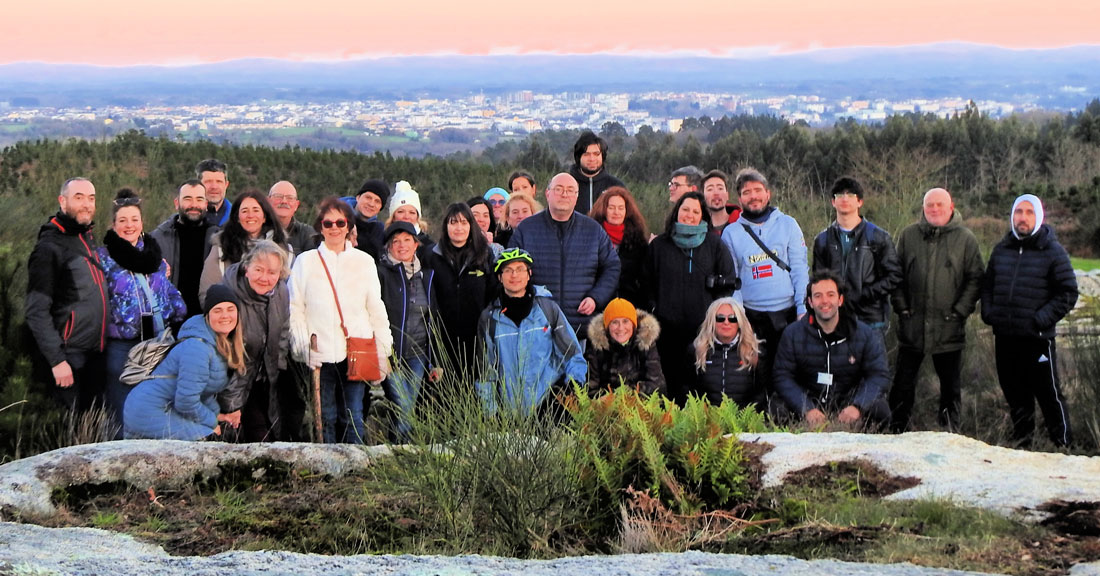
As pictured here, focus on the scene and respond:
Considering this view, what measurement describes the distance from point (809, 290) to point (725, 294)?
0.61 m

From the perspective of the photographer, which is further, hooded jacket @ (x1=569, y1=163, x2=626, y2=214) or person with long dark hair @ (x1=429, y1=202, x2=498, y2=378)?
hooded jacket @ (x1=569, y1=163, x2=626, y2=214)

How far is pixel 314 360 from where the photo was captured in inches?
267

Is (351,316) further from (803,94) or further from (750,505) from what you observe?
(803,94)

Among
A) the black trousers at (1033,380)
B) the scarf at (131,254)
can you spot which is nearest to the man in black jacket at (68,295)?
the scarf at (131,254)

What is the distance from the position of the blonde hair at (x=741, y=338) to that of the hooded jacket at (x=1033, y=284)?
6.15 feet

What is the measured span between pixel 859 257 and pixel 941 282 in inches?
25.9

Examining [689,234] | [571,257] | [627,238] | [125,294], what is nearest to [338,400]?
[125,294]

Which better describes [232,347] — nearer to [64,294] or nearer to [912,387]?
[64,294]

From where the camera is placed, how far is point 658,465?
462 cm

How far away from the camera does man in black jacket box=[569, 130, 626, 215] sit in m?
8.78

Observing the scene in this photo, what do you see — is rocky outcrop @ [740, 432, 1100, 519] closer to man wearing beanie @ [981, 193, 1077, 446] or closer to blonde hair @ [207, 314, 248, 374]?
man wearing beanie @ [981, 193, 1077, 446]

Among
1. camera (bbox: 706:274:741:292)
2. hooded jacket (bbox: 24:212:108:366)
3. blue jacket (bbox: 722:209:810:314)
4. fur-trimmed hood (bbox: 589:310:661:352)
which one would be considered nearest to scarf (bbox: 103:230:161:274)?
hooded jacket (bbox: 24:212:108:366)

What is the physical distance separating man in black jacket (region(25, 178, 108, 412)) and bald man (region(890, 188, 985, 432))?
5.62 meters

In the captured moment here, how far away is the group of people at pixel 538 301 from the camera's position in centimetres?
655
